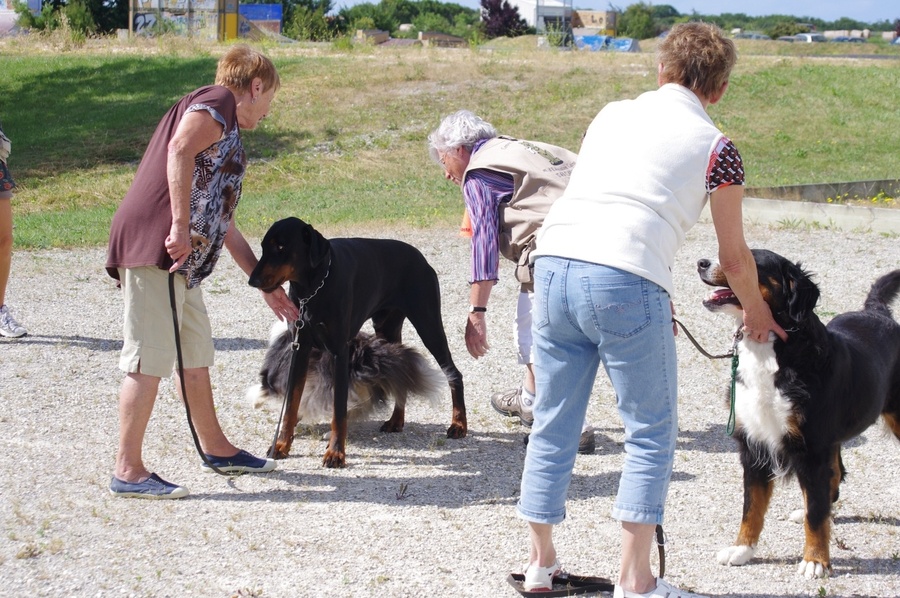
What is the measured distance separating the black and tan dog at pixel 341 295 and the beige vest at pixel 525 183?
0.76 metres

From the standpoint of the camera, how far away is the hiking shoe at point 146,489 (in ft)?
14.0

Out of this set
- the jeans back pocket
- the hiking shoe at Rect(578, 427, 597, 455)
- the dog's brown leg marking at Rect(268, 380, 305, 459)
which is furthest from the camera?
the hiking shoe at Rect(578, 427, 597, 455)

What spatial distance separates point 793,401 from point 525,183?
5.62 feet

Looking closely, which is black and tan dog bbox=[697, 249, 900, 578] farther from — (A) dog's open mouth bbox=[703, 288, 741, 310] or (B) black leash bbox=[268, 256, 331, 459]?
(B) black leash bbox=[268, 256, 331, 459]

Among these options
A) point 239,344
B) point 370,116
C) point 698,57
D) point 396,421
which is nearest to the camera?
point 698,57

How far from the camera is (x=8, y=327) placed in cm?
715

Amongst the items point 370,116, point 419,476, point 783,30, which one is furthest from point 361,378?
point 783,30

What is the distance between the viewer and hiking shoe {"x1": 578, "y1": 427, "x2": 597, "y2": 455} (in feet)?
16.7

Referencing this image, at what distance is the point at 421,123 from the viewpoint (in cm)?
2130

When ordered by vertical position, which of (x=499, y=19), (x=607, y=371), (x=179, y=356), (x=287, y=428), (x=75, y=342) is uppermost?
(x=499, y=19)

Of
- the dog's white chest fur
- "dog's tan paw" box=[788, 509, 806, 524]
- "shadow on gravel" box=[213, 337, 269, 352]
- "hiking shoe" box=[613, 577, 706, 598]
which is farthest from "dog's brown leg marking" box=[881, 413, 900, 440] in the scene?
"shadow on gravel" box=[213, 337, 269, 352]

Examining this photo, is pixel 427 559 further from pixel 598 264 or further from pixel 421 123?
pixel 421 123

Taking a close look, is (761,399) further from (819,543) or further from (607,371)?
(607,371)

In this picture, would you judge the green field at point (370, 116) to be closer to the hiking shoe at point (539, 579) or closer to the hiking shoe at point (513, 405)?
the hiking shoe at point (513, 405)
